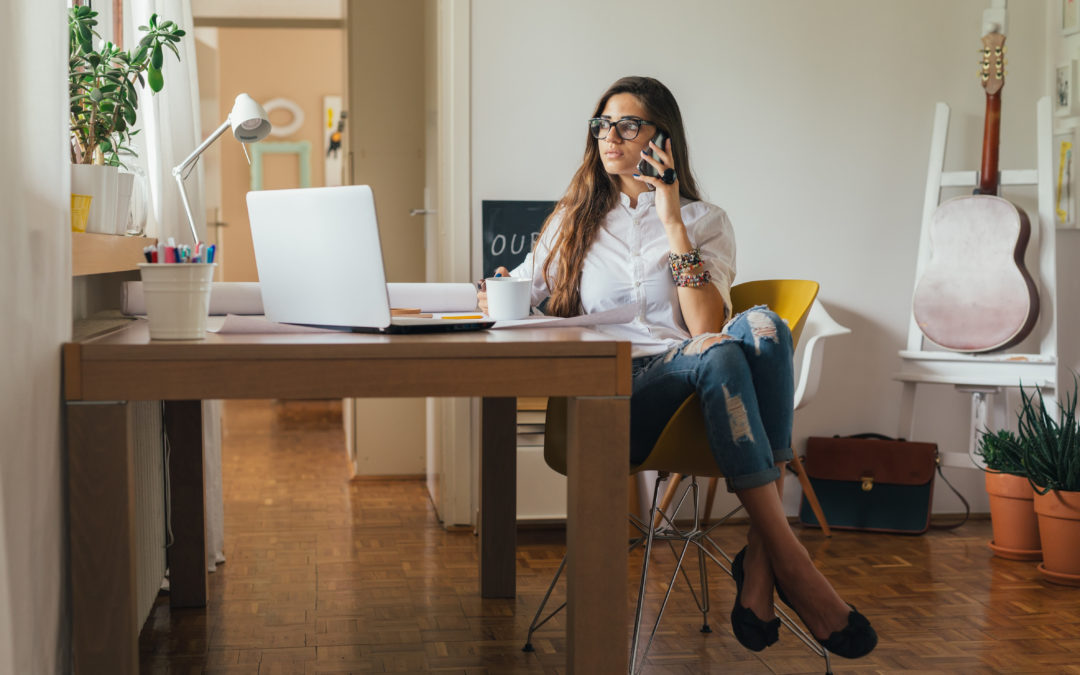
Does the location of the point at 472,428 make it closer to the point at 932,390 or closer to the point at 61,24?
the point at 932,390

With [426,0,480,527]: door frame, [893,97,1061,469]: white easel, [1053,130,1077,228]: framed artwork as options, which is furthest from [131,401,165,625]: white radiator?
[1053,130,1077,228]: framed artwork

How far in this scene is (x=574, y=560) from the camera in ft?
4.84

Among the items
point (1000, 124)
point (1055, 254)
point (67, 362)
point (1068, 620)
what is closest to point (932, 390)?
point (1055, 254)

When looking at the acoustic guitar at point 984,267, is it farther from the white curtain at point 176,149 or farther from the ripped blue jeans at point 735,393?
the white curtain at point 176,149

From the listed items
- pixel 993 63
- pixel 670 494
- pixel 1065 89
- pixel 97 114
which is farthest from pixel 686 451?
pixel 1065 89

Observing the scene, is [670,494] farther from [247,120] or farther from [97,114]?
[97,114]

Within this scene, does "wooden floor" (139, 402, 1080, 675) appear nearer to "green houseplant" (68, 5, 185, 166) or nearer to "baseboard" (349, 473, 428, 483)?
"baseboard" (349, 473, 428, 483)

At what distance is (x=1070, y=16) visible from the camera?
3.38 metres

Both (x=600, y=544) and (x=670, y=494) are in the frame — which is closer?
(x=600, y=544)

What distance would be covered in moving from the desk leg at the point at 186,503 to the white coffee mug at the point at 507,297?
1.00 m

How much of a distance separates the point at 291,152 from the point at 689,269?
691 centimetres

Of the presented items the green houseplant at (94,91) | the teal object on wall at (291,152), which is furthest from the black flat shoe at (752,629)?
the teal object on wall at (291,152)

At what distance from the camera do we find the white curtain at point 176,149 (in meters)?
2.56

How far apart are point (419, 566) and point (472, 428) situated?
0.59 meters
